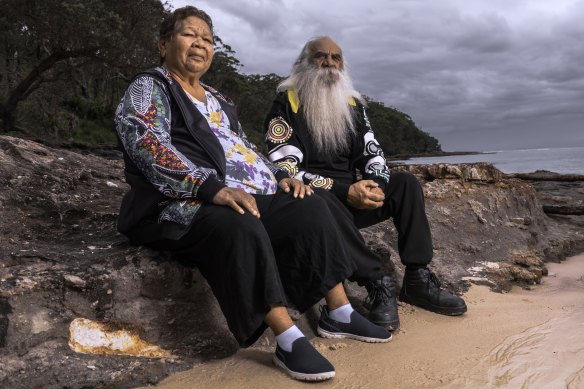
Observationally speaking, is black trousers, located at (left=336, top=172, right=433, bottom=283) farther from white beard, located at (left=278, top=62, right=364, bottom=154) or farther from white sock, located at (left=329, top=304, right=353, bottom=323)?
white sock, located at (left=329, top=304, right=353, bottom=323)

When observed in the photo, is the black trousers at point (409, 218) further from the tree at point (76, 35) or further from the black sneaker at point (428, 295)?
the tree at point (76, 35)

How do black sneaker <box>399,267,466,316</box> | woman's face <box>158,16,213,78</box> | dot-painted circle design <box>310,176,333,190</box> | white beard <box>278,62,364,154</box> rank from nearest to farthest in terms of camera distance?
woman's face <box>158,16,213,78</box> < black sneaker <box>399,267,466,316</box> < dot-painted circle design <box>310,176,333,190</box> < white beard <box>278,62,364,154</box>

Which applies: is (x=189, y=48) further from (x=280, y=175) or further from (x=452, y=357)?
(x=452, y=357)

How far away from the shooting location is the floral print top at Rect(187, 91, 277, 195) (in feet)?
7.88

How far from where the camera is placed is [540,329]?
2.54 m

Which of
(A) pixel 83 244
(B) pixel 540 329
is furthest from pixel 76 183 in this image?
(B) pixel 540 329

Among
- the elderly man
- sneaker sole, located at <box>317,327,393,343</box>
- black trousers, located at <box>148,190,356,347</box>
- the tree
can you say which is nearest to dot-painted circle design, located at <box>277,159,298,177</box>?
the elderly man

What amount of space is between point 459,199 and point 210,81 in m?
24.0

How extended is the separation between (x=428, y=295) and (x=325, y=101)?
128cm

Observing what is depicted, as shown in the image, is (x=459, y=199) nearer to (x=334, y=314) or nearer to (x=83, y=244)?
(x=334, y=314)

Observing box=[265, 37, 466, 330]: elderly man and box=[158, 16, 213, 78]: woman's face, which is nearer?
box=[158, 16, 213, 78]: woman's face

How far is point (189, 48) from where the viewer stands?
8.18 ft

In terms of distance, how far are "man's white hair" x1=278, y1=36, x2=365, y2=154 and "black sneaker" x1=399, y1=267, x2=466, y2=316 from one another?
0.87 meters

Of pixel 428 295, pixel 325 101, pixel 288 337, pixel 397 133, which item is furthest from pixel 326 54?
pixel 397 133
